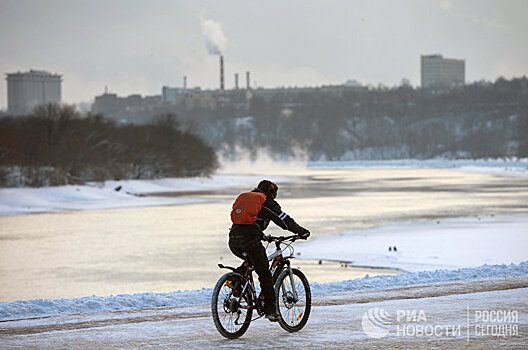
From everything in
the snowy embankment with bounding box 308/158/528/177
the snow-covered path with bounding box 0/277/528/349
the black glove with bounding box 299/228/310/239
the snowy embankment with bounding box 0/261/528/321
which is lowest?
the snowy embankment with bounding box 308/158/528/177

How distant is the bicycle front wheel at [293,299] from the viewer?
1048cm

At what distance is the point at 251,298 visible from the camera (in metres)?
10.2

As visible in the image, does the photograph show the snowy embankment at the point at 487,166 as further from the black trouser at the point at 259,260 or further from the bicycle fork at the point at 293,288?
the black trouser at the point at 259,260

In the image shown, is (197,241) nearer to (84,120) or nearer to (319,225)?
(319,225)

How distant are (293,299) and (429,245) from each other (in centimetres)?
1810

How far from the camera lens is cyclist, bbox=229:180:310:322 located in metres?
10.1

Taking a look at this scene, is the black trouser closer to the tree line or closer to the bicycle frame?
the bicycle frame

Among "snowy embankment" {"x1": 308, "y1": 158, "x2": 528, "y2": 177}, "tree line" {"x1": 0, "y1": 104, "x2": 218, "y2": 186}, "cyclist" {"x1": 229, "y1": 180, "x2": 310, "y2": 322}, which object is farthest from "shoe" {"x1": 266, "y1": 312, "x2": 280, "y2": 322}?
"snowy embankment" {"x1": 308, "y1": 158, "x2": 528, "y2": 177}

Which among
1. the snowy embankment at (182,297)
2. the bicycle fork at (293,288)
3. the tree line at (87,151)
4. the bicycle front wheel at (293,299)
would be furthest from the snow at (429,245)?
the tree line at (87,151)

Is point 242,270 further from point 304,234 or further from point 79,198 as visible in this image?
point 79,198

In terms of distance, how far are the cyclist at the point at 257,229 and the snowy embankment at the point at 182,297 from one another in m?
3.94

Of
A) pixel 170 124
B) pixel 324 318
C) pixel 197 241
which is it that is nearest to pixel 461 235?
pixel 197 241

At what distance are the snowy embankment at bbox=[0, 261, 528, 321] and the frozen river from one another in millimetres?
4909

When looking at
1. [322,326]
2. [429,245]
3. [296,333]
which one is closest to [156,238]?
[429,245]
